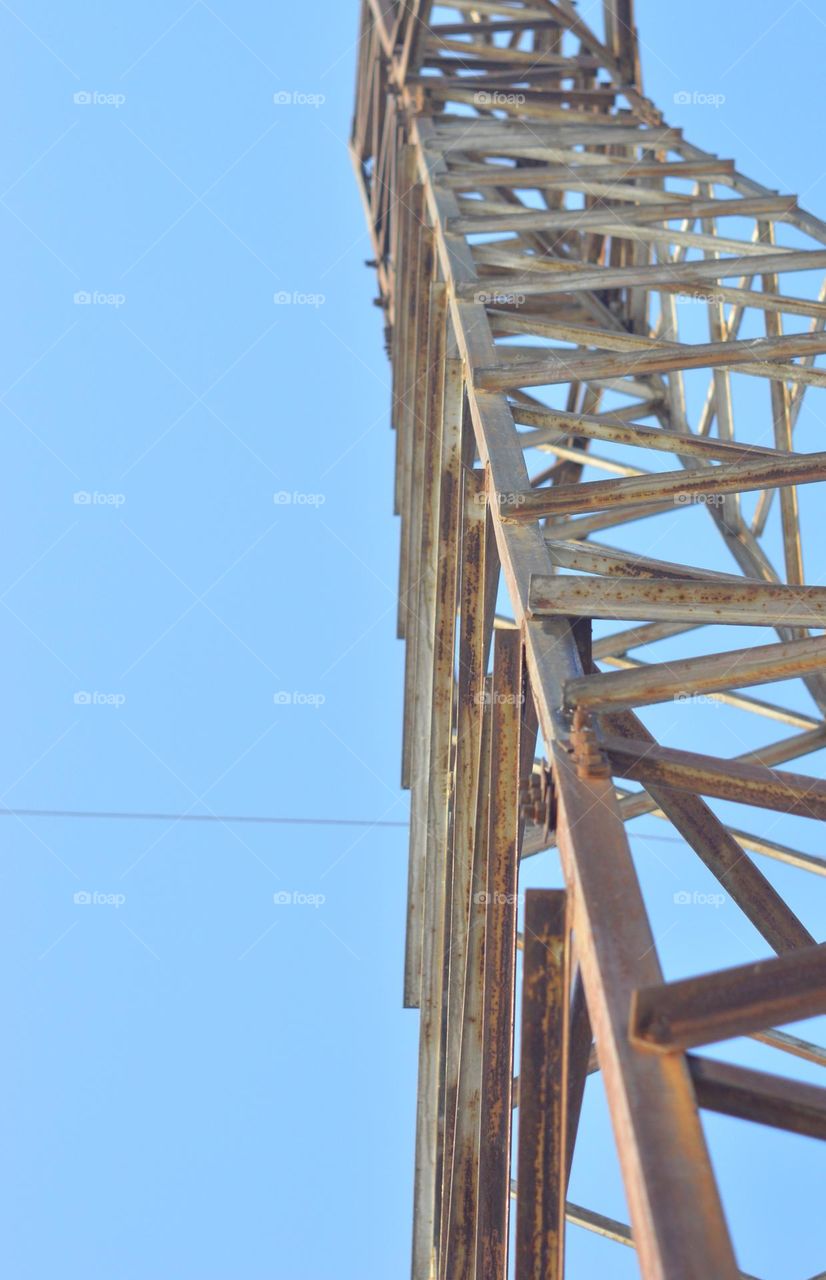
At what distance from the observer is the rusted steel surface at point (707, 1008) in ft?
12.3

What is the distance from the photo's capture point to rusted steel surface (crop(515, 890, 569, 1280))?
489 centimetres

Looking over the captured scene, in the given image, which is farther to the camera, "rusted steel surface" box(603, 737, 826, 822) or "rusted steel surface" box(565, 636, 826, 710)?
"rusted steel surface" box(565, 636, 826, 710)

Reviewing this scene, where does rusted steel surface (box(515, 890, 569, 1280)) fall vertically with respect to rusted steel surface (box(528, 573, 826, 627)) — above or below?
below
